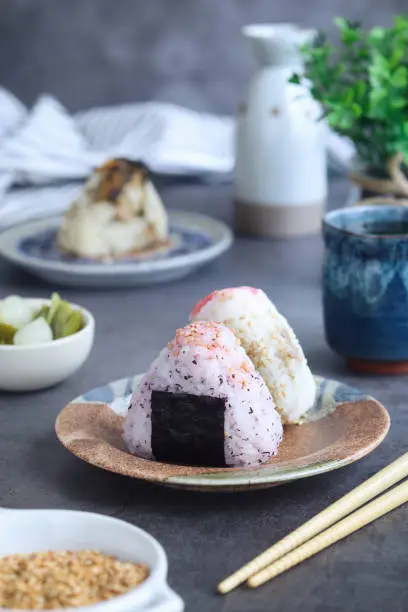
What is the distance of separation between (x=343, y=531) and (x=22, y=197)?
1361mm

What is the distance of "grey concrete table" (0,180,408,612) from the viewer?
74 centimetres

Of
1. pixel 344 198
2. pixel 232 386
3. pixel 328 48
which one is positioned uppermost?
pixel 328 48

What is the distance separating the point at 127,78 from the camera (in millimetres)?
2711

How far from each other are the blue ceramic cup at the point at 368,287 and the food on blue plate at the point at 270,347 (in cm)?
18

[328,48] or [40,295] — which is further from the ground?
[328,48]

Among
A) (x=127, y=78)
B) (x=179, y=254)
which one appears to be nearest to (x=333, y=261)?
(x=179, y=254)

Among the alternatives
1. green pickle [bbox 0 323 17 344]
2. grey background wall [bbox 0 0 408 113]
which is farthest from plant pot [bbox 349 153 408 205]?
grey background wall [bbox 0 0 408 113]

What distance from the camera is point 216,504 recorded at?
0.86 m

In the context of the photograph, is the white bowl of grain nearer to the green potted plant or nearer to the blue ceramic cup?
the blue ceramic cup

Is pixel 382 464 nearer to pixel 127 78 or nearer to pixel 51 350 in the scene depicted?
pixel 51 350

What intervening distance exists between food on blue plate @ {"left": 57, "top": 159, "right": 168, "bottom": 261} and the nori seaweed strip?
0.72 meters

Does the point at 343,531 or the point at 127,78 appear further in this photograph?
the point at 127,78

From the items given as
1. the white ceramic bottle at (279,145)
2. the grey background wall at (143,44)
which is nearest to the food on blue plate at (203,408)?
the white ceramic bottle at (279,145)

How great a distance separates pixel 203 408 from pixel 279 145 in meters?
0.95
